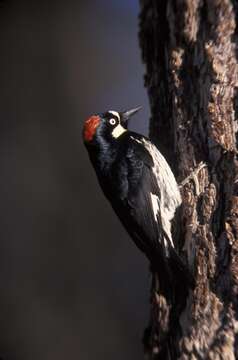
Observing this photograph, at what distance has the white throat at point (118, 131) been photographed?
192 cm

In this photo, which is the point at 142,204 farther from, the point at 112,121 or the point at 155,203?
the point at 112,121

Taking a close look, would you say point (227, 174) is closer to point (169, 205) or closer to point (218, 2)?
point (169, 205)

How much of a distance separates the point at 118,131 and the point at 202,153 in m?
0.47

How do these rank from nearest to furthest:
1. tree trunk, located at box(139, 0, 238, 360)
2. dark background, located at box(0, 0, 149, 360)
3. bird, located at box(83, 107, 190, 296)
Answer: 1. tree trunk, located at box(139, 0, 238, 360)
2. bird, located at box(83, 107, 190, 296)
3. dark background, located at box(0, 0, 149, 360)

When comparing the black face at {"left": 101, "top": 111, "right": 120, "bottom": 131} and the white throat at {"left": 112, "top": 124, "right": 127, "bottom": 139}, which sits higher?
the black face at {"left": 101, "top": 111, "right": 120, "bottom": 131}

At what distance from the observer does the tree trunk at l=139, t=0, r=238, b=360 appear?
1.46 metres

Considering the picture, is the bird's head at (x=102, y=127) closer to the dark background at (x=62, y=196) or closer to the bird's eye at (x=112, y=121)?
the bird's eye at (x=112, y=121)

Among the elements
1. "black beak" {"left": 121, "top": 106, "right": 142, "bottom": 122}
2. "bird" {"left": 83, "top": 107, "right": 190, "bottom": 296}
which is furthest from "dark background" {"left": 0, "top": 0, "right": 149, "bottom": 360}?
"bird" {"left": 83, "top": 107, "right": 190, "bottom": 296}

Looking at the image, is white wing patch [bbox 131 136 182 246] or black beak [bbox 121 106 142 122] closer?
white wing patch [bbox 131 136 182 246]

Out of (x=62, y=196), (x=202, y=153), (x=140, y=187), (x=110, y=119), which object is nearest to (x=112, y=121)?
(x=110, y=119)

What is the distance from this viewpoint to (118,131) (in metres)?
1.94

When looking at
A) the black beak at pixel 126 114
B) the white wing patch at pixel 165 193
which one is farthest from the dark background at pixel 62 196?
the white wing patch at pixel 165 193

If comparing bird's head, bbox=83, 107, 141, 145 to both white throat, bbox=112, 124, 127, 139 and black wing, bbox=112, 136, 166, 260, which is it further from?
black wing, bbox=112, 136, 166, 260

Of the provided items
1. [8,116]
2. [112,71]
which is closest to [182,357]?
[112,71]
